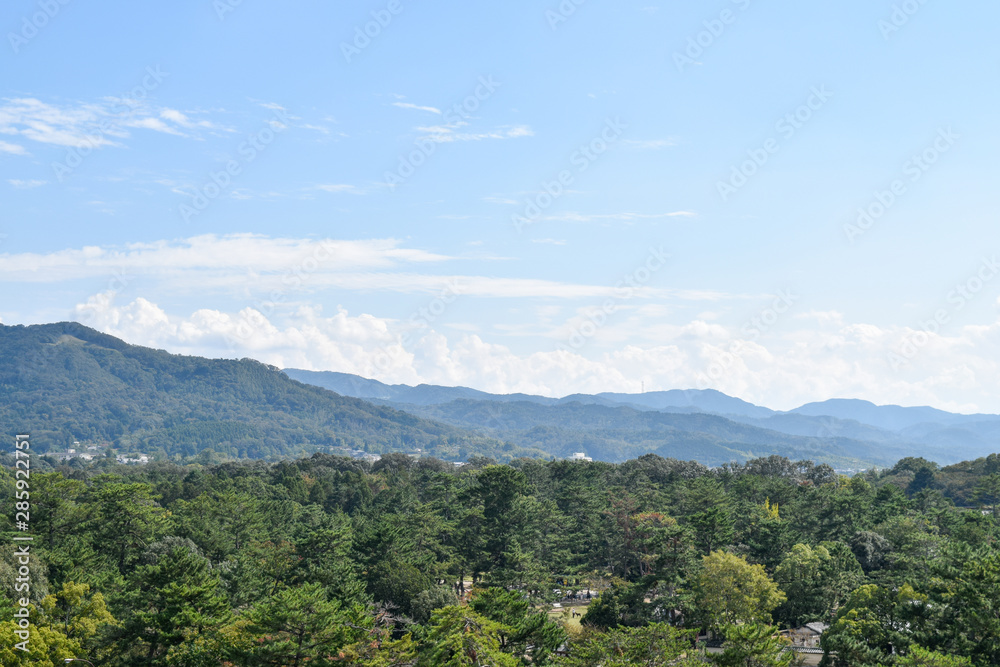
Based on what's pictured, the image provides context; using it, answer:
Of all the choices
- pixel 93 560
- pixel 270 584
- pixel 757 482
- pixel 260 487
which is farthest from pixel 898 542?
pixel 260 487

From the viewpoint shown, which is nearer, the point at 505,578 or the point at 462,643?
the point at 462,643

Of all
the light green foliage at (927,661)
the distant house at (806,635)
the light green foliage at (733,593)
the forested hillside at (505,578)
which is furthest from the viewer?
the distant house at (806,635)

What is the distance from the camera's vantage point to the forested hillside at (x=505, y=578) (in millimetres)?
26500

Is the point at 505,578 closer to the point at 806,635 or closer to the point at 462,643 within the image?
the point at 462,643

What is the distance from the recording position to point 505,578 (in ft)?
138

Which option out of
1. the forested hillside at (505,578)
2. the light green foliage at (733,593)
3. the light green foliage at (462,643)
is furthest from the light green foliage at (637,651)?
the light green foliage at (733,593)

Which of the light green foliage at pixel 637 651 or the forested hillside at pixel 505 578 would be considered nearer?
the light green foliage at pixel 637 651

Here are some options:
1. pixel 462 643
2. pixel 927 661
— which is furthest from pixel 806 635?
pixel 462 643

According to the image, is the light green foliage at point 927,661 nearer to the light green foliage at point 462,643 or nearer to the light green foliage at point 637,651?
the light green foliage at point 637,651

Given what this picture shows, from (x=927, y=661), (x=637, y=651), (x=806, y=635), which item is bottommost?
(x=806, y=635)

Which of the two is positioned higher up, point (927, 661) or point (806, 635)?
point (927, 661)

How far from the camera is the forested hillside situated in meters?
26.5

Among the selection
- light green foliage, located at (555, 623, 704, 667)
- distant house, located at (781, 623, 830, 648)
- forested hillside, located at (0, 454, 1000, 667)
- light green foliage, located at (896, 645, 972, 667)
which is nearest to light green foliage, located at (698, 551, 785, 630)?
forested hillside, located at (0, 454, 1000, 667)

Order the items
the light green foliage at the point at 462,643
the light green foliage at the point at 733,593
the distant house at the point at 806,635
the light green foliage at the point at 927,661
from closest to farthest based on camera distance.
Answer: the light green foliage at the point at 927,661 → the light green foliage at the point at 462,643 → the light green foliage at the point at 733,593 → the distant house at the point at 806,635
